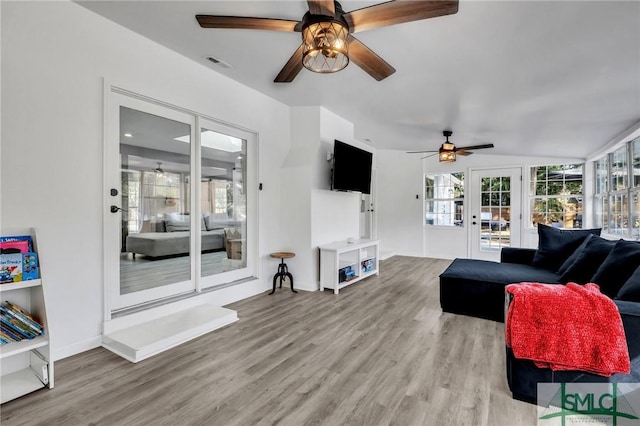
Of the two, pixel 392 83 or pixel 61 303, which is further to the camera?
pixel 392 83

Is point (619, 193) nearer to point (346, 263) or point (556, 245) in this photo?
Answer: point (556, 245)

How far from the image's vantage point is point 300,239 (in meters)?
4.39

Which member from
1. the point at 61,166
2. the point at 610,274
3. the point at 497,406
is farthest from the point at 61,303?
the point at 610,274

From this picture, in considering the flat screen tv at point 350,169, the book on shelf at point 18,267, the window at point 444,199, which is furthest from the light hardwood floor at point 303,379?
the window at point 444,199

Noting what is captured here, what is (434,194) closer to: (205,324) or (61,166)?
(205,324)

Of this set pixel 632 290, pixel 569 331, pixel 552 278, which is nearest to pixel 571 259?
pixel 552 278

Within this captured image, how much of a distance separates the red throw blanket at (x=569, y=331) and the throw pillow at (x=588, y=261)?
1.12m

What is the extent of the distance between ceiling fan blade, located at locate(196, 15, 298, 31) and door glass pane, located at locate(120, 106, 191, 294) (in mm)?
1348

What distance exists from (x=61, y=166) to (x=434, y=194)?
22.2 ft

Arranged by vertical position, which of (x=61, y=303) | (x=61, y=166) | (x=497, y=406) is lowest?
(x=497, y=406)

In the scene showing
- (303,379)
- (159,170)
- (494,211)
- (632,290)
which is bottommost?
(303,379)

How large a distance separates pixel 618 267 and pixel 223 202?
380 cm

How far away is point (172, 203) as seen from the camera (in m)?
3.24

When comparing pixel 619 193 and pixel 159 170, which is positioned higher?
pixel 159 170
